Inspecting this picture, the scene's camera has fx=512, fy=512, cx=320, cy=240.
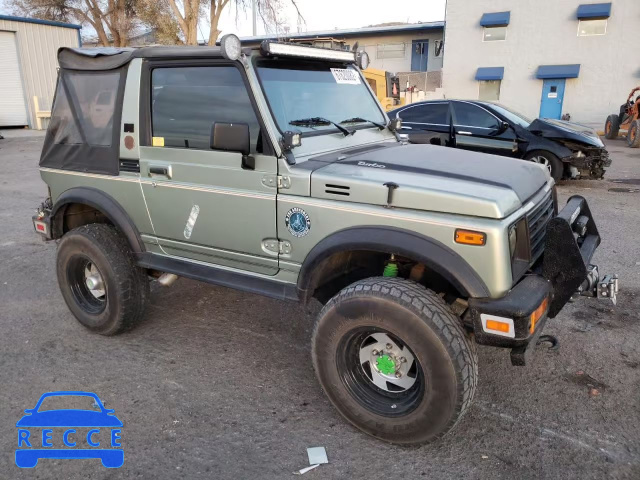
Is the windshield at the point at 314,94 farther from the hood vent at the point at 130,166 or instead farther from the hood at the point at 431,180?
the hood vent at the point at 130,166

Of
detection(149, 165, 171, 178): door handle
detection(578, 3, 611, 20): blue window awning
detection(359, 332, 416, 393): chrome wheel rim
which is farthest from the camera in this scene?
detection(578, 3, 611, 20): blue window awning

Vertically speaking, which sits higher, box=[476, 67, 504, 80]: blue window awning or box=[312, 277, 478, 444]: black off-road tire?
box=[476, 67, 504, 80]: blue window awning

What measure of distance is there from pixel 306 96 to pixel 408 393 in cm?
204

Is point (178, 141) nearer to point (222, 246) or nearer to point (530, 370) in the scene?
point (222, 246)

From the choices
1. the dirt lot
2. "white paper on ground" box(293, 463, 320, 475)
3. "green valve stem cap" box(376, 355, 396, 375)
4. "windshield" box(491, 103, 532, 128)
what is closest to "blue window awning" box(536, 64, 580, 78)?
"windshield" box(491, 103, 532, 128)

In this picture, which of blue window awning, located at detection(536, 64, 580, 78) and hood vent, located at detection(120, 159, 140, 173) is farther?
blue window awning, located at detection(536, 64, 580, 78)

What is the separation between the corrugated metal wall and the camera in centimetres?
2245

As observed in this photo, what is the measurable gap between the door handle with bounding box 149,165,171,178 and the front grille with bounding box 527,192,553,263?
235 centimetres

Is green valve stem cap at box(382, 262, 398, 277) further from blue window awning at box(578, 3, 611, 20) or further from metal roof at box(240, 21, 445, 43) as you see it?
metal roof at box(240, 21, 445, 43)

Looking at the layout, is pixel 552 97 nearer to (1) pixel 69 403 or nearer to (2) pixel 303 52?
(2) pixel 303 52

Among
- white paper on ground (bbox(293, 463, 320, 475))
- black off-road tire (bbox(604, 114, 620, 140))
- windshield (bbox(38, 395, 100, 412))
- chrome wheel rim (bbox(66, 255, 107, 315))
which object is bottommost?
windshield (bbox(38, 395, 100, 412))

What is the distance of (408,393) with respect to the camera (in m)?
2.94

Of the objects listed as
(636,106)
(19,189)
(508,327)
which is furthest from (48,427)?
(636,106)

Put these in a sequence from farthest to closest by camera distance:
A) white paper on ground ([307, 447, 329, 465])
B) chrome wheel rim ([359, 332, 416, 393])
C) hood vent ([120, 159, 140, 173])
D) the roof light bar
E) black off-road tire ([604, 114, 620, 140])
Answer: black off-road tire ([604, 114, 620, 140]) → hood vent ([120, 159, 140, 173]) → the roof light bar → chrome wheel rim ([359, 332, 416, 393]) → white paper on ground ([307, 447, 329, 465])
